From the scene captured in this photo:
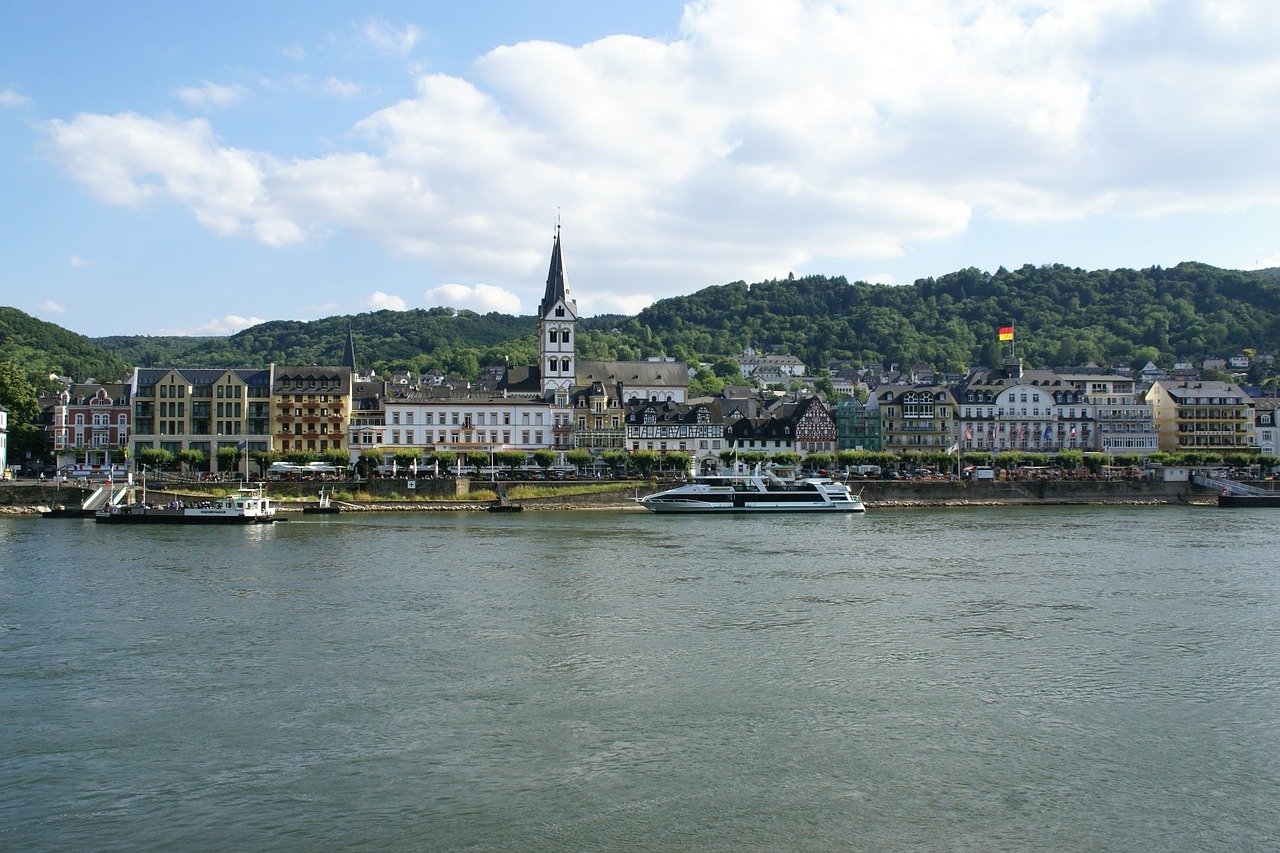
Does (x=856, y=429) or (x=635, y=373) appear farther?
(x=635, y=373)

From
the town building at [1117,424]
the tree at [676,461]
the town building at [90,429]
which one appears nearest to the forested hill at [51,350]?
the town building at [90,429]

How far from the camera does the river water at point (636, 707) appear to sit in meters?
16.8

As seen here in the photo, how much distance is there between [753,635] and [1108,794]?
40.5 ft

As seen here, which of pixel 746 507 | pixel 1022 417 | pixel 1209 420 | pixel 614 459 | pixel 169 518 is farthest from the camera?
pixel 1209 420

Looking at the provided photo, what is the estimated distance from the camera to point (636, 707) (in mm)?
22391

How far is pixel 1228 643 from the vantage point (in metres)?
29.0

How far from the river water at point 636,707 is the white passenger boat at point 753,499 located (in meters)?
32.3

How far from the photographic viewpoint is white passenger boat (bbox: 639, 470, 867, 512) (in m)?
75.4

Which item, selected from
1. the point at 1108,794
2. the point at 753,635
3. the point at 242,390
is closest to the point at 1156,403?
the point at 242,390

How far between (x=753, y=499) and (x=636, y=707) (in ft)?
178

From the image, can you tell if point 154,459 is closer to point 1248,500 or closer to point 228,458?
point 228,458

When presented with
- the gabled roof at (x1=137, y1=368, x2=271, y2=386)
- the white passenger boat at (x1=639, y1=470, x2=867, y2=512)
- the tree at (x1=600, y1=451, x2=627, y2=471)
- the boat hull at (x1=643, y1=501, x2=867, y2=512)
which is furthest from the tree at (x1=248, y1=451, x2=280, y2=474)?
the boat hull at (x1=643, y1=501, x2=867, y2=512)

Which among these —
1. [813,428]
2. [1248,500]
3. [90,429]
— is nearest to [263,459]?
[90,429]

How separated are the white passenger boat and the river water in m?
32.3
